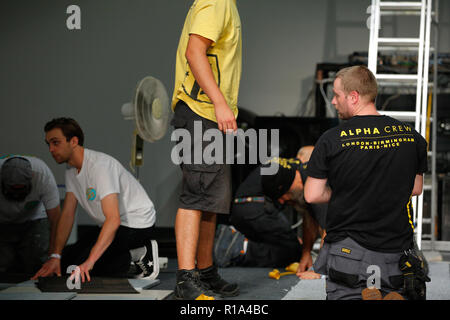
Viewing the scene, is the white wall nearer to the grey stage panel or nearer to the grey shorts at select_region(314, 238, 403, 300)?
the grey stage panel

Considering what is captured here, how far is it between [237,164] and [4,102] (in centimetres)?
192

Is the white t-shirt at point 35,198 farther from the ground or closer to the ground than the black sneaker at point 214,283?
farther from the ground

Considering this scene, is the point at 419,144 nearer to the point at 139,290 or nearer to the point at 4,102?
the point at 139,290

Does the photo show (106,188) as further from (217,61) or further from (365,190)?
(365,190)

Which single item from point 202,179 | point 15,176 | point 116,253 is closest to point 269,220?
point 116,253

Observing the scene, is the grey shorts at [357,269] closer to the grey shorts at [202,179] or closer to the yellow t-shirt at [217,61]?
the grey shorts at [202,179]

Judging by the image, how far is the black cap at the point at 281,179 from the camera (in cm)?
303

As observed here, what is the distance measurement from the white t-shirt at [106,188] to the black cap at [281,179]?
0.78 metres

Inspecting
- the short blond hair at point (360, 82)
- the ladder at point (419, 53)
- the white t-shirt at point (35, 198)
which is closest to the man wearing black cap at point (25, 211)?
the white t-shirt at point (35, 198)

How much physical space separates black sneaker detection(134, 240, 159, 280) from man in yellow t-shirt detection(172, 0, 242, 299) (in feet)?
2.34

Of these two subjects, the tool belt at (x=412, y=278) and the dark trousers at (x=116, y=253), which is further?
the dark trousers at (x=116, y=253)

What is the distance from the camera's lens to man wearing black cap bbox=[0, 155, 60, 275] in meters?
2.82

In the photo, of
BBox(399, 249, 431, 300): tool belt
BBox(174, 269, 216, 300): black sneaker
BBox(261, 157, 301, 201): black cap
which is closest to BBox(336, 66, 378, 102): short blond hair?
BBox(399, 249, 431, 300): tool belt
